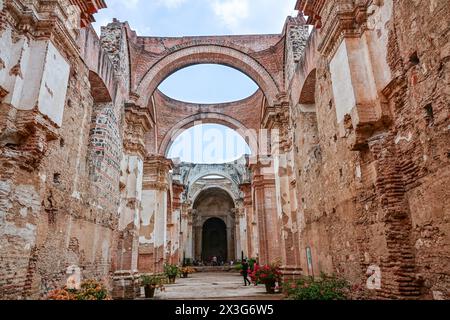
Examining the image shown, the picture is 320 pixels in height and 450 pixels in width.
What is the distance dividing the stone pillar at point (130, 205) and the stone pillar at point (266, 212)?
17.9 ft

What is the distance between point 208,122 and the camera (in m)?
18.8

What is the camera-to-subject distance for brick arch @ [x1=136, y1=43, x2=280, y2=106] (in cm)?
1192

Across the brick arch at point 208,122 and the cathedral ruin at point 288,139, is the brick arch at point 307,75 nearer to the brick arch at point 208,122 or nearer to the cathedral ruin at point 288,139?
the cathedral ruin at point 288,139


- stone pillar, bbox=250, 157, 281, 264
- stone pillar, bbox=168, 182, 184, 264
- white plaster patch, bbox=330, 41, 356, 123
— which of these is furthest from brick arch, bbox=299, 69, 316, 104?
stone pillar, bbox=168, 182, 184, 264

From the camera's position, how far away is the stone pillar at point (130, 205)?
370 inches

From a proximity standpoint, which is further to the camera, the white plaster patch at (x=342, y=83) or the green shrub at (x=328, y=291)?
the green shrub at (x=328, y=291)

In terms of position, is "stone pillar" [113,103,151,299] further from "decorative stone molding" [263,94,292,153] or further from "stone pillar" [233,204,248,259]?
"stone pillar" [233,204,248,259]

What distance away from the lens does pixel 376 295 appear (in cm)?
420

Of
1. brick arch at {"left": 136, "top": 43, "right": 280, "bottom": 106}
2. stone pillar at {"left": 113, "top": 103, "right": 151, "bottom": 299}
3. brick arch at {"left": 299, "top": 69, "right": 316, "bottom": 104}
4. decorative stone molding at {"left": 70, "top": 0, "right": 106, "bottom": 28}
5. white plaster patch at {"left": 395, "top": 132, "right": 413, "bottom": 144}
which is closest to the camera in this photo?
white plaster patch at {"left": 395, "top": 132, "right": 413, "bottom": 144}

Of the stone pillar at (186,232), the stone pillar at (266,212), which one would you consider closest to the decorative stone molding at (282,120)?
the stone pillar at (266,212)

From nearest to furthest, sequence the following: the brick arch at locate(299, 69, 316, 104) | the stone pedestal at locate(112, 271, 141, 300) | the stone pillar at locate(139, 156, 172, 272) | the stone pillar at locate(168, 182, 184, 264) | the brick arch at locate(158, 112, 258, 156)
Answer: the brick arch at locate(299, 69, 316, 104) → the stone pedestal at locate(112, 271, 141, 300) → the stone pillar at locate(139, 156, 172, 272) → the brick arch at locate(158, 112, 258, 156) → the stone pillar at locate(168, 182, 184, 264)

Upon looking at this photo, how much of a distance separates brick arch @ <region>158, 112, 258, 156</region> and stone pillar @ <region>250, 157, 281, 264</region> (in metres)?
2.11

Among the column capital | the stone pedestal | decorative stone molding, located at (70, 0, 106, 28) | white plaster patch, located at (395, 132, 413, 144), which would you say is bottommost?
the stone pedestal

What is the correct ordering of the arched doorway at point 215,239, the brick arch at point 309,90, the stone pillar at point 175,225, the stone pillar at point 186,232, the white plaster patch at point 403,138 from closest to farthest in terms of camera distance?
the white plaster patch at point 403,138 → the brick arch at point 309,90 → the stone pillar at point 175,225 → the stone pillar at point 186,232 → the arched doorway at point 215,239
